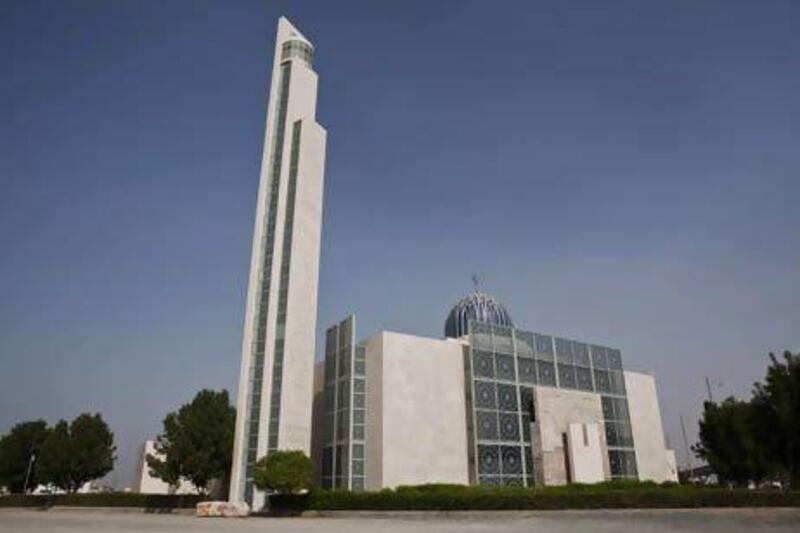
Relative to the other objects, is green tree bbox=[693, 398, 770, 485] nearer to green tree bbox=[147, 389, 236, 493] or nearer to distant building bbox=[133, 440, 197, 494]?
green tree bbox=[147, 389, 236, 493]

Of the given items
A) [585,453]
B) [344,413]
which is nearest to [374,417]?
[344,413]

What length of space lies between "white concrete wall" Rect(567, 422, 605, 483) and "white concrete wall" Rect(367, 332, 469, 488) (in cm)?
839

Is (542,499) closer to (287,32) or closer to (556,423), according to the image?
(556,423)

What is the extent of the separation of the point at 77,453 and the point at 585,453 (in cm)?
4900

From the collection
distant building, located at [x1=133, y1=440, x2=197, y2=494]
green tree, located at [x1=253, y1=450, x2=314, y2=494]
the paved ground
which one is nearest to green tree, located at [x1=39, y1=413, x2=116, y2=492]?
distant building, located at [x1=133, y1=440, x2=197, y2=494]

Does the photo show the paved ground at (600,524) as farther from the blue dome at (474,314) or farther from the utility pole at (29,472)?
the utility pole at (29,472)

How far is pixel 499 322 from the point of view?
181 feet

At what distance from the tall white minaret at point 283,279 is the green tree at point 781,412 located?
29.1 m

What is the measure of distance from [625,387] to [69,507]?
Result: 176 feet

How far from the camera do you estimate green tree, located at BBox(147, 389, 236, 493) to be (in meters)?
46.6

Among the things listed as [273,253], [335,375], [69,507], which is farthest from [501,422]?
[69,507]

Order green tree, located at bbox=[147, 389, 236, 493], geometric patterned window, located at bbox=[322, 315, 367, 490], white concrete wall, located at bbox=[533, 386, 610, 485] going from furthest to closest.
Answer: green tree, located at bbox=[147, 389, 236, 493] → white concrete wall, located at bbox=[533, 386, 610, 485] → geometric patterned window, located at bbox=[322, 315, 367, 490]

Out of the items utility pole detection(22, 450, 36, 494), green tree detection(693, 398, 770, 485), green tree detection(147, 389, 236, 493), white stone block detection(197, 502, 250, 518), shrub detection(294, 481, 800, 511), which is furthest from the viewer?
utility pole detection(22, 450, 36, 494)

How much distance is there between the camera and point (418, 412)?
4309 centimetres
